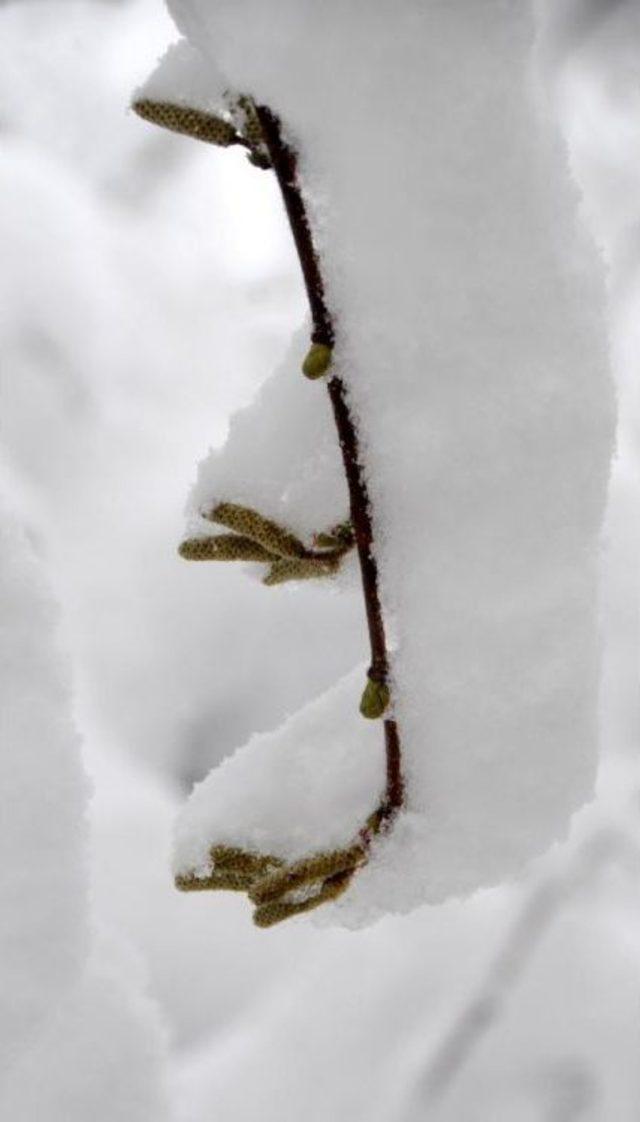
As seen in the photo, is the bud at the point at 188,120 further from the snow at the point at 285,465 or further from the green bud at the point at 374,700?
the green bud at the point at 374,700

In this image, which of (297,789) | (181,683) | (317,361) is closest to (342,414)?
(317,361)

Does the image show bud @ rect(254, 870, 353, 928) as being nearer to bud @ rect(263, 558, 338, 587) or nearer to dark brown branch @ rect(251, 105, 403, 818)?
dark brown branch @ rect(251, 105, 403, 818)

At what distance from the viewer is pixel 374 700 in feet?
2.16

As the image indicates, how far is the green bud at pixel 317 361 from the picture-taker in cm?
55

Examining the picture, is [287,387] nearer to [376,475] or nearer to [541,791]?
[376,475]

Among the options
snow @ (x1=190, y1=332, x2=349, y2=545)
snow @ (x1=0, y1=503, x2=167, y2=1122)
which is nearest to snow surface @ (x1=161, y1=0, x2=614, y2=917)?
snow @ (x1=190, y1=332, x2=349, y2=545)

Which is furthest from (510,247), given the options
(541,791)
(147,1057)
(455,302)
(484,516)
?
(147,1057)

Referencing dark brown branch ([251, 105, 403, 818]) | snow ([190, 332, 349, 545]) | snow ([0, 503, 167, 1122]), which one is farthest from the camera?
snow ([0, 503, 167, 1122])

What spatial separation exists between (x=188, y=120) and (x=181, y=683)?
101 cm

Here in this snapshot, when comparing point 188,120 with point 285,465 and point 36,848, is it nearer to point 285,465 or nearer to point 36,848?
point 285,465

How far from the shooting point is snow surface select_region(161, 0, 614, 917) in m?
0.53

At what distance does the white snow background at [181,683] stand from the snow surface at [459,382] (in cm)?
2

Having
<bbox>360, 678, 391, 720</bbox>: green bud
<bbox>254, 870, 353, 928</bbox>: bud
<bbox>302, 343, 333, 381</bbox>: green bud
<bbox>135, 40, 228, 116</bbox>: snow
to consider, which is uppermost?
<bbox>135, 40, 228, 116</bbox>: snow

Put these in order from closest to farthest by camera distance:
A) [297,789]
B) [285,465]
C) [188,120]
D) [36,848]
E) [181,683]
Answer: [188,120], [285,465], [297,789], [36,848], [181,683]
